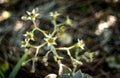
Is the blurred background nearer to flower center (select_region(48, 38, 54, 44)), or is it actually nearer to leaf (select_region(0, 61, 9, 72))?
leaf (select_region(0, 61, 9, 72))

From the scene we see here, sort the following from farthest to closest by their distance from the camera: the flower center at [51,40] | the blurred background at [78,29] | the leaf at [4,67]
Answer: the blurred background at [78,29] → the leaf at [4,67] → the flower center at [51,40]

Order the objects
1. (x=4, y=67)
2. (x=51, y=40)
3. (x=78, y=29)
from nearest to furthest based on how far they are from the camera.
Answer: (x=51, y=40) → (x=4, y=67) → (x=78, y=29)

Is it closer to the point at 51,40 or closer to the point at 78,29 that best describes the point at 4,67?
the point at 51,40

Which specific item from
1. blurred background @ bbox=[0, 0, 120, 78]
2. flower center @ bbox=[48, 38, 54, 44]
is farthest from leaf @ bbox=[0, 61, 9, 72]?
flower center @ bbox=[48, 38, 54, 44]

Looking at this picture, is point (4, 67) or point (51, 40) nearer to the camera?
point (51, 40)

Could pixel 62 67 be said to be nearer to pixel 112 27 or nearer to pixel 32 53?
pixel 32 53

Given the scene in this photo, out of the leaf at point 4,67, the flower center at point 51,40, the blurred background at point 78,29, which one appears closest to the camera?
the flower center at point 51,40

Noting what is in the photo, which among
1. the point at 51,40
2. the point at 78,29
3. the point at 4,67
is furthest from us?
the point at 78,29

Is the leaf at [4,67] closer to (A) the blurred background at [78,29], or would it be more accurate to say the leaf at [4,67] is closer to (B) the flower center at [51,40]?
(A) the blurred background at [78,29]

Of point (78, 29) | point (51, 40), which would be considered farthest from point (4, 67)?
point (78, 29)

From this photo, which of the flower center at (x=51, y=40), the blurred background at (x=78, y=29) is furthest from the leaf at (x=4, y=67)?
the flower center at (x=51, y=40)

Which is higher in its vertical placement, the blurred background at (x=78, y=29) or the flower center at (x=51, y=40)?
the blurred background at (x=78, y=29)
